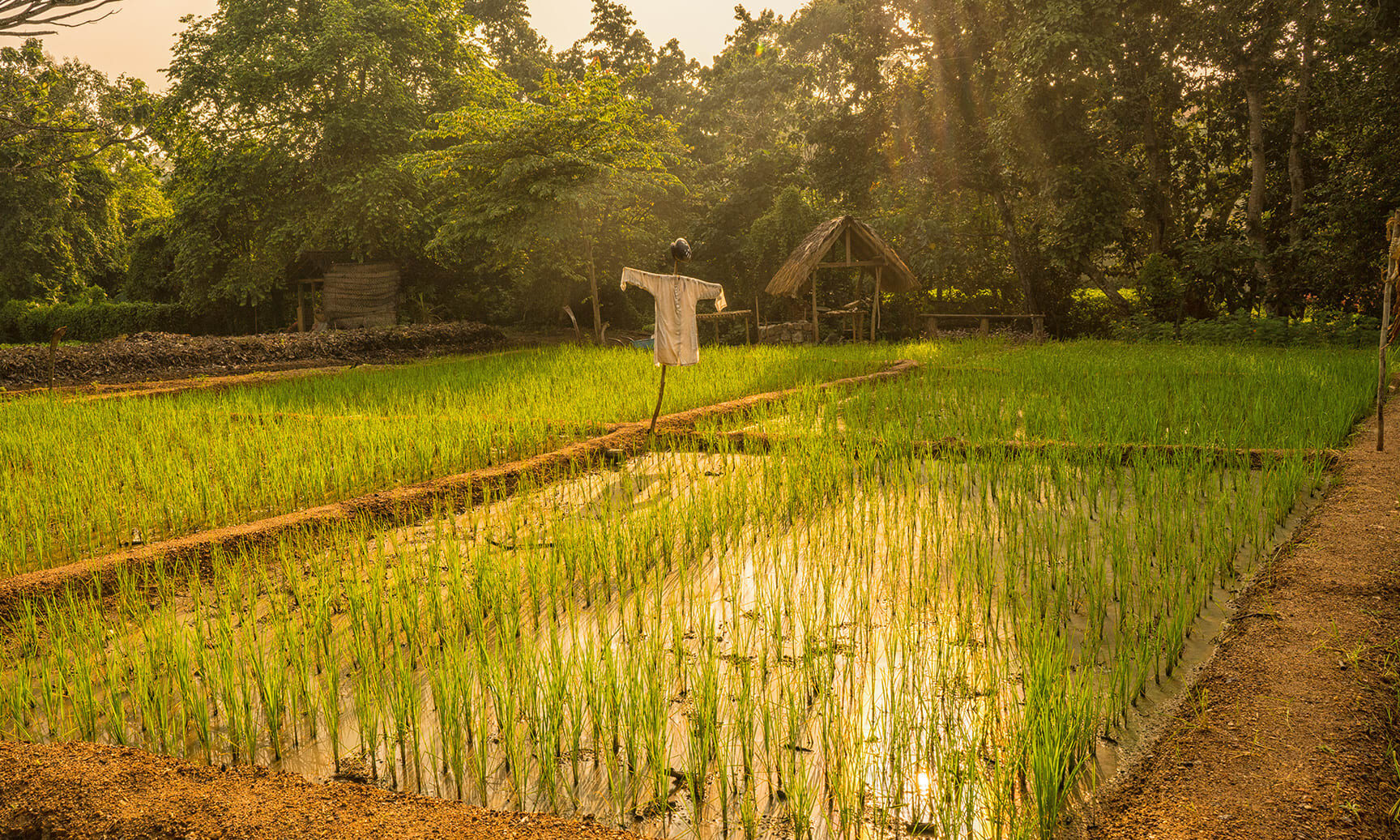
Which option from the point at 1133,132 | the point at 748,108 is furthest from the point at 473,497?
the point at 748,108

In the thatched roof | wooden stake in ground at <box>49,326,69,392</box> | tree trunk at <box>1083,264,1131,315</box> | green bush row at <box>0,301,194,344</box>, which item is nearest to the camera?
wooden stake in ground at <box>49,326,69,392</box>

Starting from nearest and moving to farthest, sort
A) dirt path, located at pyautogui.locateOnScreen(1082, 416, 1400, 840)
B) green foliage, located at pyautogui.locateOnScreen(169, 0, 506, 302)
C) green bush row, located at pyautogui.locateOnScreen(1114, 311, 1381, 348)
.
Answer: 1. dirt path, located at pyautogui.locateOnScreen(1082, 416, 1400, 840)
2. green bush row, located at pyautogui.locateOnScreen(1114, 311, 1381, 348)
3. green foliage, located at pyautogui.locateOnScreen(169, 0, 506, 302)

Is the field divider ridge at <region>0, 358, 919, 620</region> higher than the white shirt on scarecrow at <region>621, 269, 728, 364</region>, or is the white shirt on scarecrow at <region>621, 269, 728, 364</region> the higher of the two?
the white shirt on scarecrow at <region>621, 269, 728, 364</region>

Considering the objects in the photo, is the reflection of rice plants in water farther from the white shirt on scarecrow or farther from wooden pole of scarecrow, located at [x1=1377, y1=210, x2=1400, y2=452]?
wooden pole of scarecrow, located at [x1=1377, y1=210, x2=1400, y2=452]

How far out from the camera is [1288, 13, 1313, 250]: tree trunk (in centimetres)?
1307

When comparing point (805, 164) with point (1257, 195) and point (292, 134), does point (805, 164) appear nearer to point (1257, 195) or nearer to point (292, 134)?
point (1257, 195)

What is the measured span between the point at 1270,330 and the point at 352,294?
57.8ft

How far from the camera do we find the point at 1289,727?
175 cm

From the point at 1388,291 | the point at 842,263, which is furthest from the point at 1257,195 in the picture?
the point at 1388,291

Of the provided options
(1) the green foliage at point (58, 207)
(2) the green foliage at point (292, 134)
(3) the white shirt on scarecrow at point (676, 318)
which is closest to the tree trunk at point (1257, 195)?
(3) the white shirt on scarecrow at point (676, 318)

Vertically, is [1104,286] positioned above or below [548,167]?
below

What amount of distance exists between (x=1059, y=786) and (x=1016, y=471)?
306 centimetres

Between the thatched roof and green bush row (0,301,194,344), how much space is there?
1549 centimetres

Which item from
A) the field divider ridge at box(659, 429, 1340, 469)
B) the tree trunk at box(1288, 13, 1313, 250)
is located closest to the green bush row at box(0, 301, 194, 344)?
the field divider ridge at box(659, 429, 1340, 469)
